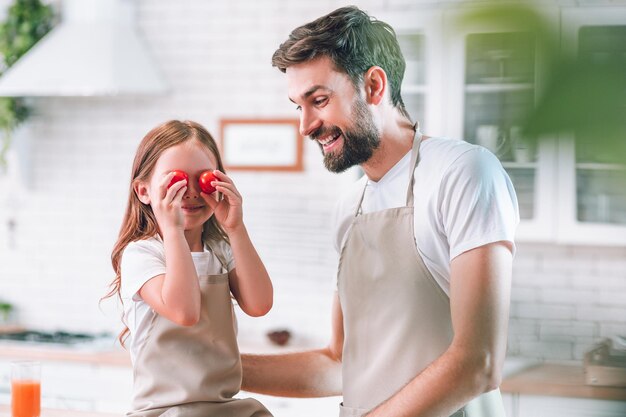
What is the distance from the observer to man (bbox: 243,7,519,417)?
174 cm

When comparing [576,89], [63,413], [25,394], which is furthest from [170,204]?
[576,89]

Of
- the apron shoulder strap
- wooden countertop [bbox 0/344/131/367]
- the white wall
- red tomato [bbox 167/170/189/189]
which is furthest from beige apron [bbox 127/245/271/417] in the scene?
the white wall

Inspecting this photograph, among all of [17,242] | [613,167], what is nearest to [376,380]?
[613,167]

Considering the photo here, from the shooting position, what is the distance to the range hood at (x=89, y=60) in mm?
5223

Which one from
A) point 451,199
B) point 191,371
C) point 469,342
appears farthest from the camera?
point 191,371

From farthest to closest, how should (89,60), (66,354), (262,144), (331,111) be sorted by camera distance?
(262,144)
(89,60)
(66,354)
(331,111)

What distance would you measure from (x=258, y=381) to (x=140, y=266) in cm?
44

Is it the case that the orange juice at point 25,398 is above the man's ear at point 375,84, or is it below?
below

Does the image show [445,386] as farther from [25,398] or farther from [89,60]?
[89,60]

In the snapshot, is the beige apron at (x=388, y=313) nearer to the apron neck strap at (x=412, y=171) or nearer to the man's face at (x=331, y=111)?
the apron neck strap at (x=412, y=171)

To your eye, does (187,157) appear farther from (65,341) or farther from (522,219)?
(65,341)

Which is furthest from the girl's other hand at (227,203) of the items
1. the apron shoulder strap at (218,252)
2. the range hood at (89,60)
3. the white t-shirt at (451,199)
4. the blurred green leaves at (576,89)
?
the range hood at (89,60)

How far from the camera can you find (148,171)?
2.11 m

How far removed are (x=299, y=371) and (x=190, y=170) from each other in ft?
1.91
